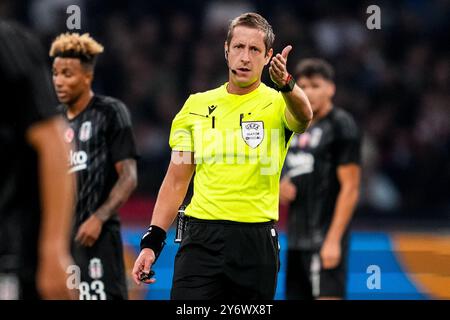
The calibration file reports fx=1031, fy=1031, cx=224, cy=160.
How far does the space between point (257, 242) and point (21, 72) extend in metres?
2.15

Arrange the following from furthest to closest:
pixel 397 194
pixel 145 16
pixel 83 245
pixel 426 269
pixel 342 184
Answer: pixel 145 16
pixel 397 194
pixel 426 269
pixel 342 184
pixel 83 245

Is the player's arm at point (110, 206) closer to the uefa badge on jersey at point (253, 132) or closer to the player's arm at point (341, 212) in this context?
the uefa badge on jersey at point (253, 132)

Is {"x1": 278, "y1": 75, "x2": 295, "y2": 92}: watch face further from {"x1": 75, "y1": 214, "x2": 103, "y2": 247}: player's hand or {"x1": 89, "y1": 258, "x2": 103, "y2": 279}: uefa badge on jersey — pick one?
{"x1": 89, "y1": 258, "x2": 103, "y2": 279}: uefa badge on jersey

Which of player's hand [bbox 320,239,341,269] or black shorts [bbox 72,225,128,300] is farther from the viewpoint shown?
player's hand [bbox 320,239,341,269]

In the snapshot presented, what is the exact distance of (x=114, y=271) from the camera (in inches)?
260

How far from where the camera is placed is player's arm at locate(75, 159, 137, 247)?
647cm

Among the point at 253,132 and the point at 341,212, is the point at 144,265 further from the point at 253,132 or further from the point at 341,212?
the point at 341,212

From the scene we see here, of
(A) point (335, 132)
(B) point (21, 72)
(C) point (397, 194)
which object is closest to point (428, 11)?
(C) point (397, 194)

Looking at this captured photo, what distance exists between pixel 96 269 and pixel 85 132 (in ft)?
2.90

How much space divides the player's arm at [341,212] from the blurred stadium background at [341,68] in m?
5.17

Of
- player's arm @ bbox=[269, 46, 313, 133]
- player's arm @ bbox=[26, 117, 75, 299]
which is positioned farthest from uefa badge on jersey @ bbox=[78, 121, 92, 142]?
player's arm @ bbox=[26, 117, 75, 299]

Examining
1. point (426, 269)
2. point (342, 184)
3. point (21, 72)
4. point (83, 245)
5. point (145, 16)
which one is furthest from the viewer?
point (145, 16)

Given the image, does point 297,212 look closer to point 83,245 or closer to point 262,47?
point 83,245

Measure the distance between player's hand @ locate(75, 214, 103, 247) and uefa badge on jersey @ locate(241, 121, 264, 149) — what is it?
5.50ft
